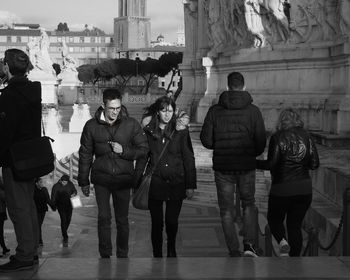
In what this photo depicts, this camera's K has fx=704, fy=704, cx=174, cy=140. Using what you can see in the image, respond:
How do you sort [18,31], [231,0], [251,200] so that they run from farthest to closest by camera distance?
[18,31] < [231,0] < [251,200]

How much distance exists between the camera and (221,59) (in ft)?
73.5

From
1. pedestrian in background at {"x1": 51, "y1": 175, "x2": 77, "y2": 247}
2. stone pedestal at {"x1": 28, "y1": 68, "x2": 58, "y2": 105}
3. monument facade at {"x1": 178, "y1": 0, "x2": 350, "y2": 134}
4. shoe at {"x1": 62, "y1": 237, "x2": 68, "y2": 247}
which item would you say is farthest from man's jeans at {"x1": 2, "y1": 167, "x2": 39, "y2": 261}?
stone pedestal at {"x1": 28, "y1": 68, "x2": 58, "y2": 105}

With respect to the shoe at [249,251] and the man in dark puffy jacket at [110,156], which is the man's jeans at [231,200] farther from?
the man in dark puffy jacket at [110,156]

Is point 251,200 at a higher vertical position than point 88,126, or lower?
lower

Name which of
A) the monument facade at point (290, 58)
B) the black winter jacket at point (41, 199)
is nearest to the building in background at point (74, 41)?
the monument facade at point (290, 58)

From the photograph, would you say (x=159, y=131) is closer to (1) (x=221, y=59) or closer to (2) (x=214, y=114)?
(2) (x=214, y=114)

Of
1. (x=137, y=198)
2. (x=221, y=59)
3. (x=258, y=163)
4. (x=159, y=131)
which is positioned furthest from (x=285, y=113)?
(x=221, y=59)

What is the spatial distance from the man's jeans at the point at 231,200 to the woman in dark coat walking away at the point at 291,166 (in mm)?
206

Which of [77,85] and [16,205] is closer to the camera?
[16,205]

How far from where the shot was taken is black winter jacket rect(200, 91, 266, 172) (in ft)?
22.1

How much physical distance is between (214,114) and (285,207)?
113cm

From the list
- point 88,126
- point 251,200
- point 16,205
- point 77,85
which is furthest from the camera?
point 77,85

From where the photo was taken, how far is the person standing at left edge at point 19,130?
5.21 meters

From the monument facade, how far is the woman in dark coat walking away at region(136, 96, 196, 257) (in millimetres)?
8453
